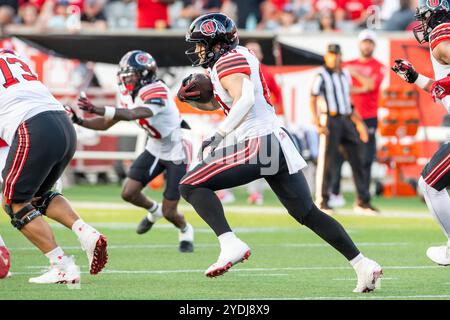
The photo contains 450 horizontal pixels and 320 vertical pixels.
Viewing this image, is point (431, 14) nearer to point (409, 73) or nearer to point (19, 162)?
point (409, 73)

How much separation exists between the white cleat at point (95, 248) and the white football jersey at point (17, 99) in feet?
2.61

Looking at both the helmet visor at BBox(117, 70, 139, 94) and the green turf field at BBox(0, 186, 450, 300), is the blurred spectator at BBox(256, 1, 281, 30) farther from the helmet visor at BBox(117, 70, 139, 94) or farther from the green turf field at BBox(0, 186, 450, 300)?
the helmet visor at BBox(117, 70, 139, 94)

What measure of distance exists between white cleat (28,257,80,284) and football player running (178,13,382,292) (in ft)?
2.77

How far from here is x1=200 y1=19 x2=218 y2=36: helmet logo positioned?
7485 millimetres

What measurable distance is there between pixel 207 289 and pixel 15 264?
80.7 inches

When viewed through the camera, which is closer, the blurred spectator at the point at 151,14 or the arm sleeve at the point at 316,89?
the arm sleeve at the point at 316,89

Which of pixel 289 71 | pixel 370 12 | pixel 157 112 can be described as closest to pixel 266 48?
pixel 289 71

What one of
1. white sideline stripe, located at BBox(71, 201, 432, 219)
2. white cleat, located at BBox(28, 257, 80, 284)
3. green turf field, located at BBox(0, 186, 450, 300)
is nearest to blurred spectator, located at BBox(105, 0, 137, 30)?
white sideline stripe, located at BBox(71, 201, 432, 219)

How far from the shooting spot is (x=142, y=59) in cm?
1023

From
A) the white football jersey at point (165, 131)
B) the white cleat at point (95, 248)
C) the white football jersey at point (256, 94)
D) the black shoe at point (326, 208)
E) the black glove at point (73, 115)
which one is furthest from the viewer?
the black shoe at point (326, 208)

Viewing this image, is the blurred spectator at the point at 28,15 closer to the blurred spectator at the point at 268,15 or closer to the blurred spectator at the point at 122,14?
the blurred spectator at the point at 122,14

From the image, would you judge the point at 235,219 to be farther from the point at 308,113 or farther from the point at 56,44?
the point at 56,44

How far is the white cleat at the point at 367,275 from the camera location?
23.5 feet

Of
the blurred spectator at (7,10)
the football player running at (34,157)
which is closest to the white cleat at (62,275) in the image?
the football player running at (34,157)
